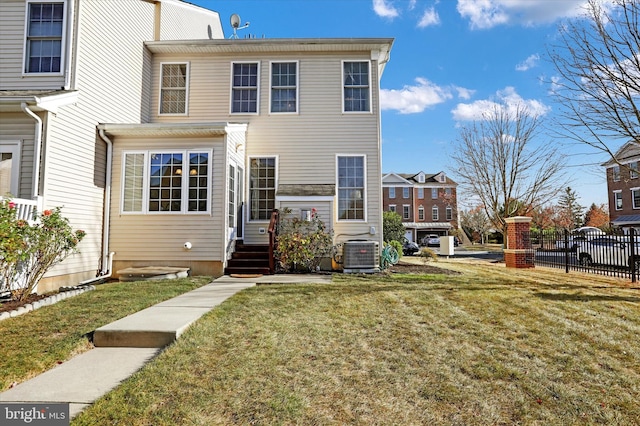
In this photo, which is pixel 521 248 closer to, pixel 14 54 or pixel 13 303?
pixel 13 303

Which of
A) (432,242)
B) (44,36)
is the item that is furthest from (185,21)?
(432,242)

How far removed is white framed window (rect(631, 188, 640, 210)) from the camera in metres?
30.9

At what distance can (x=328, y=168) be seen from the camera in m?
10.6

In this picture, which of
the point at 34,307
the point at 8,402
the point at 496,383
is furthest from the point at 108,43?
the point at 496,383

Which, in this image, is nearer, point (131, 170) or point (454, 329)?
point (454, 329)

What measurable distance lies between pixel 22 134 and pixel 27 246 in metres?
2.49

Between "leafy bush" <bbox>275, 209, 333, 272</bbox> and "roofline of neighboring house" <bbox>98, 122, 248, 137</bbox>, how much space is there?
2.70 meters

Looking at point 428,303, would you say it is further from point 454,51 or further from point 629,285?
point 454,51

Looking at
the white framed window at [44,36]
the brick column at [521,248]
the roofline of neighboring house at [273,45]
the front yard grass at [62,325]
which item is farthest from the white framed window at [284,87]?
Result: the brick column at [521,248]

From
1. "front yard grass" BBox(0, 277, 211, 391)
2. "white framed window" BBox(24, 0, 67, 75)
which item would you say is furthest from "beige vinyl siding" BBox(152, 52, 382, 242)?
"front yard grass" BBox(0, 277, 211, 391)

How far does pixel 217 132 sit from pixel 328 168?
3524 millimetres

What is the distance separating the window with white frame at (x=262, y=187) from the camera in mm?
10609

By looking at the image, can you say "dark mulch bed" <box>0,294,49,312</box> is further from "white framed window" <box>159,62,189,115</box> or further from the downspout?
"white framed window" <box>159,62,189,115</box>

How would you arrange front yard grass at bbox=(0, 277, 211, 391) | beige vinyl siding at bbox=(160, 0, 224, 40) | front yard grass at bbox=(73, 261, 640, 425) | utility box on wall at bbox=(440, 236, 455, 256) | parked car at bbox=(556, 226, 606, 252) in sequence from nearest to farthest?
front yard grass at bbox=(73, 261, 640, 425)
front yard grass at bbox=(0, 277, 211, 391)
parked car at bbox=(556, 226, 606, 252)
beige vinyl siding at bbox=(160, 0, 224, 40)
utility box on wall at bbox=(440, 236, 455, 256)
